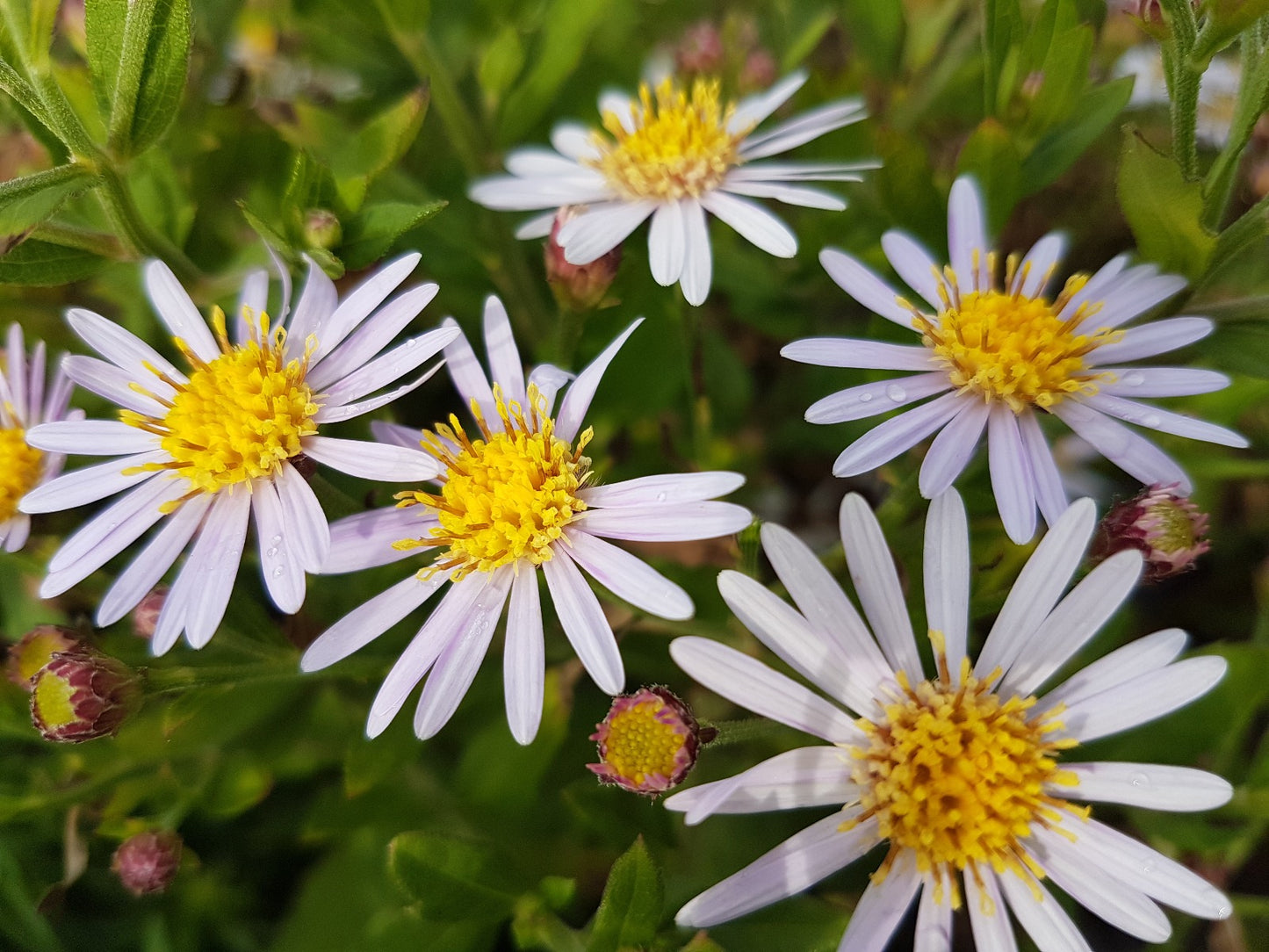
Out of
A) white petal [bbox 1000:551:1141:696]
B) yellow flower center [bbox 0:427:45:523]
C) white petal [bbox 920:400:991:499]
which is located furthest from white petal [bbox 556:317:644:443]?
yellow flower center [bbox 0:427:45:523]

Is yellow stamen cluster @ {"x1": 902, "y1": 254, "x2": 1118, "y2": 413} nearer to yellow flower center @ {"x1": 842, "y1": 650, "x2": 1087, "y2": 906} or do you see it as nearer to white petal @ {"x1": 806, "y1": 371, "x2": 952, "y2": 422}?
white petal @ {"x1": 806, "y1": 371, "x2": 952, "y2": 422}

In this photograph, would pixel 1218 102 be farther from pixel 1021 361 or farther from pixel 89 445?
pixel 89 445

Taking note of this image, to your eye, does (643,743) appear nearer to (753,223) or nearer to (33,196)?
(753,223)

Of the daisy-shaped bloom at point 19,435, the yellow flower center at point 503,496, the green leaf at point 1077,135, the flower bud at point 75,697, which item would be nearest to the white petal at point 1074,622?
the yellow flower center at point 503,496

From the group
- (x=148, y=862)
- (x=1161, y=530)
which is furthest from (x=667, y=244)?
(x=148, y=862)

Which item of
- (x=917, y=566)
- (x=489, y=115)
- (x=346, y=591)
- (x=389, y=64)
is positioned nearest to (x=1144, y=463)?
(x=917, y=566)

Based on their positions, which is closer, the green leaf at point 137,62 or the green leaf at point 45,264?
the green leaf at point 137,62

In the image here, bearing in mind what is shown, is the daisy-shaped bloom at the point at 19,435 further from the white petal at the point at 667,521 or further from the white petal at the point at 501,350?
the white petal at the point at 667,521
